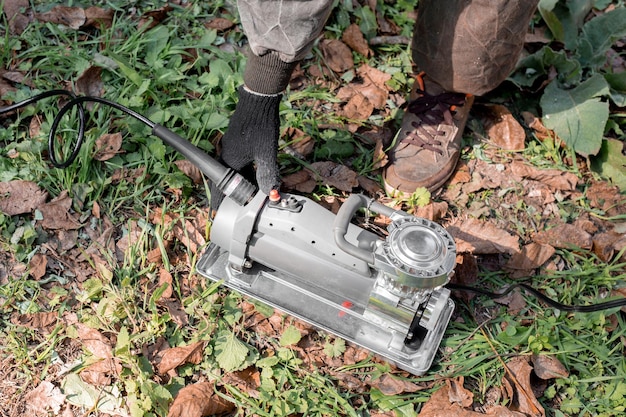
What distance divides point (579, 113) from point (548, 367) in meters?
1.22

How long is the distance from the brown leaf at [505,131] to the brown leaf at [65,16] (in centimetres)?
193

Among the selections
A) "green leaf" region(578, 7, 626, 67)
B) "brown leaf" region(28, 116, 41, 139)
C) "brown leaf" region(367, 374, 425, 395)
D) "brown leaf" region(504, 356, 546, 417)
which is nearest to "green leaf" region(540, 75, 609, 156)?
"green leaf" region(578, 7, 626, 67)

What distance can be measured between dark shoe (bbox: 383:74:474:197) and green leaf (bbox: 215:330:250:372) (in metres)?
0.92

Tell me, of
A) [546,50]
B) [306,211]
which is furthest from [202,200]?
[546,50]

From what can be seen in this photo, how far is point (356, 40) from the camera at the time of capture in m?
3.04

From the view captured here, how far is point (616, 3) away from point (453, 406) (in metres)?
2.62

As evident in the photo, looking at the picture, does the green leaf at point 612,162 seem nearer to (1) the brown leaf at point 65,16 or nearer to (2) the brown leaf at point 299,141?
(2) the brown leaf at point 299,141

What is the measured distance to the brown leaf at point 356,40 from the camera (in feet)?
9.96

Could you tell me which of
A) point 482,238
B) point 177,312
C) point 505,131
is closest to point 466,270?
point 482,238

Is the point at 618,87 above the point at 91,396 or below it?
above

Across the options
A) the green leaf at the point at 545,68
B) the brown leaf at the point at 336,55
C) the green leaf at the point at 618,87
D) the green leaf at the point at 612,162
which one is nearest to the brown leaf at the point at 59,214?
the brown leaf at the point at 336,55

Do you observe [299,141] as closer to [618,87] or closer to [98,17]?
[98,17]

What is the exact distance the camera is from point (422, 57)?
8.68 ft

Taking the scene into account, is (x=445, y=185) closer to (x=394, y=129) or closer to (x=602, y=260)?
(x=394, y=129)
